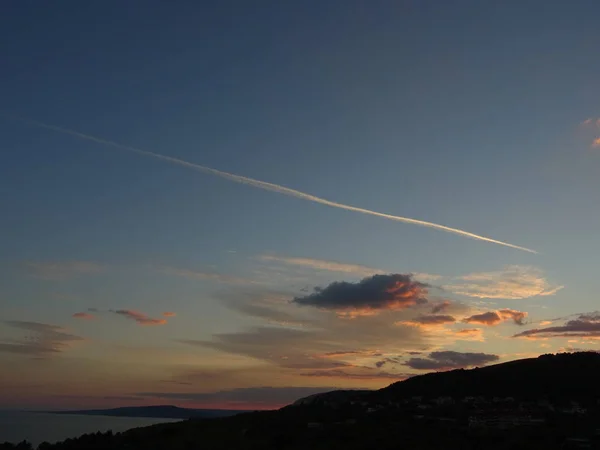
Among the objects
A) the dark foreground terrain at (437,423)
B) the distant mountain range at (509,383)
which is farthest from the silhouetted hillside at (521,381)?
the dark foreground terrain at (437,423)

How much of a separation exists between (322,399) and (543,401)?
32600mm

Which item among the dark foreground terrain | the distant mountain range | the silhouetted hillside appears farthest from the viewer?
the distant mountain range

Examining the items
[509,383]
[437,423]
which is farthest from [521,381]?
[437,423]

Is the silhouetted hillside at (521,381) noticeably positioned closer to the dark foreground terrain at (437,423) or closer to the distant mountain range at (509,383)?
the distant mountain range at (509,383)

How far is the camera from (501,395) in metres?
75.9

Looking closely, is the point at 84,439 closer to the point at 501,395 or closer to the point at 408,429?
the point at 408,429

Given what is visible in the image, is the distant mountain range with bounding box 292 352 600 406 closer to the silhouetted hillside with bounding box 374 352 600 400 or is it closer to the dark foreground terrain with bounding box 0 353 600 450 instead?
the silhouetted hillside with bounding box 374 352 600 400

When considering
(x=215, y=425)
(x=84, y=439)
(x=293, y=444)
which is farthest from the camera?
(x=215, y=425)

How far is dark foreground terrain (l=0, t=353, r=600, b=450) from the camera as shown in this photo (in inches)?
1597

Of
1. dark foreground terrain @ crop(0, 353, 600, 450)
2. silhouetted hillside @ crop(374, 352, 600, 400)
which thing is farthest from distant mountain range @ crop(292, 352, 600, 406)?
dark foreground terrain @ crop(0, 353, 600, 450)

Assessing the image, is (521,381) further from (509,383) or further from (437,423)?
(437,423)

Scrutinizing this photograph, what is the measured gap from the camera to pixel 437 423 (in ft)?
159

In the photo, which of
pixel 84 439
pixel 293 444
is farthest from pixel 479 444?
pixel 84 439

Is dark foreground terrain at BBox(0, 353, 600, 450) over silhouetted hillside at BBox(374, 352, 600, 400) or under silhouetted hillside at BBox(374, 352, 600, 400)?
under
